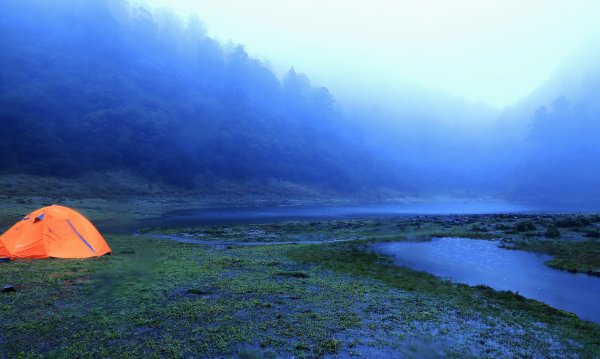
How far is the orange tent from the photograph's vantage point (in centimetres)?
2002

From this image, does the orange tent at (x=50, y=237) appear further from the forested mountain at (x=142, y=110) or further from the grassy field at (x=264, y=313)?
the forested mountain at (x=142, y=110)

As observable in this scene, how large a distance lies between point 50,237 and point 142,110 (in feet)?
397

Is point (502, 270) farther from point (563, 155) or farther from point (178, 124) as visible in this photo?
point (563, 155)

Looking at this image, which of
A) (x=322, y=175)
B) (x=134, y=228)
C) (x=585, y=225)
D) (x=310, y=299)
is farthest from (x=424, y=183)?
(x=310, y=299)

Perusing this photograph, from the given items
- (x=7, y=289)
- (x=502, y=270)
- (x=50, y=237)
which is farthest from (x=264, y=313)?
(x=502, y=270)

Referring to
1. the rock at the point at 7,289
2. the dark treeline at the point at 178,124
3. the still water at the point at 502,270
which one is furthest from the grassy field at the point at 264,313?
the dark treeline at the point at 178,124

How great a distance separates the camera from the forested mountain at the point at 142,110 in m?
104

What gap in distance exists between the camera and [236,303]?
13227 mm

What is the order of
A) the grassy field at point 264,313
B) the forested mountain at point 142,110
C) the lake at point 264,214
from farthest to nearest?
the forested mountain at point 142,110
the lake at point 264,214
the grassy field at point 264,313

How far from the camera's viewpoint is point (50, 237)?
20828mm

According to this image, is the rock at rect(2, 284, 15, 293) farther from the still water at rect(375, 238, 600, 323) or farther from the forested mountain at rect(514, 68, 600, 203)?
the forested mountain at rect(514, 68, 600, 203)

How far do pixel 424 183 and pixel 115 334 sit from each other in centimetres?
17699

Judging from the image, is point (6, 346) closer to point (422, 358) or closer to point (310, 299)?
point (310, 299)

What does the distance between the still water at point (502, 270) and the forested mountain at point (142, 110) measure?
89194 millimetres
